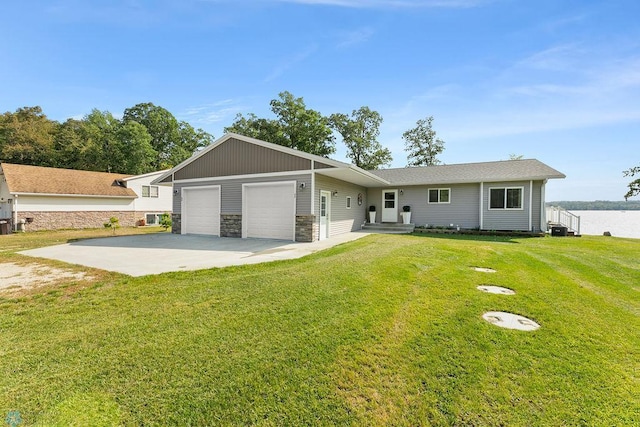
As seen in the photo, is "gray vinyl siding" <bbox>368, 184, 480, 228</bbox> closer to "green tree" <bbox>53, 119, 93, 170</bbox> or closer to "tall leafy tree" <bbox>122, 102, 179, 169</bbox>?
"tall leafy tree" <bbox>122, 102, 179, 169</bbox>

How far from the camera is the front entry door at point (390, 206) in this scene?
1562cm

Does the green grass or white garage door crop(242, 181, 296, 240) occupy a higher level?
white garage door crop(242, 181, 296, 240)

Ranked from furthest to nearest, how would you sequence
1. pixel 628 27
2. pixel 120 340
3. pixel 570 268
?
pixel 628 27
pixel 570 268
pixel 120 340

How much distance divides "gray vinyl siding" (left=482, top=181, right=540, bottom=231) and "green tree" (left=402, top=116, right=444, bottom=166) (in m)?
16.5

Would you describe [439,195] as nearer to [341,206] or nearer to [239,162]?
[341,206]

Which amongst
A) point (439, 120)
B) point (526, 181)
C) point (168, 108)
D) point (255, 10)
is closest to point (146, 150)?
point (168, 108)

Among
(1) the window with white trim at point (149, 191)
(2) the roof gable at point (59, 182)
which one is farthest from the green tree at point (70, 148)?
(1) the window with white trim at point (149, 191)

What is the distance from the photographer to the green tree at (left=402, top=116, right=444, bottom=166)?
95.0 feet

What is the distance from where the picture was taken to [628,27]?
7.14m

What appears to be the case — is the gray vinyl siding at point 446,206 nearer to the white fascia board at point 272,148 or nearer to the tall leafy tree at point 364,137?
the white fascia board at point 272,148

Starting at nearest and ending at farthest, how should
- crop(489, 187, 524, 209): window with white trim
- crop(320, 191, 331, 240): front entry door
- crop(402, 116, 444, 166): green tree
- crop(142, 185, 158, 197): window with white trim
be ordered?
crop(320, 191, 331, 240): front entry door < crop(489, 187, 524, 209): window with white trim < crop(142, 185, 158, 197): window with white trim < crop(402, 116, 444, 166): green tree

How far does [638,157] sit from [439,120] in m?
15.3

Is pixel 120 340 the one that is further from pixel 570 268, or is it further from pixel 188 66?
pixel 188 66

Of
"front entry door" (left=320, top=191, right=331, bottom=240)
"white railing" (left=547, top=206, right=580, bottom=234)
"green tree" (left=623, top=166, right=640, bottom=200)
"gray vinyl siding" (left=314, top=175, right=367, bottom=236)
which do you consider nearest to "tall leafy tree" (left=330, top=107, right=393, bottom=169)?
"gray vinyl siding" (left=314, top=175, right=367, bottom=236)
